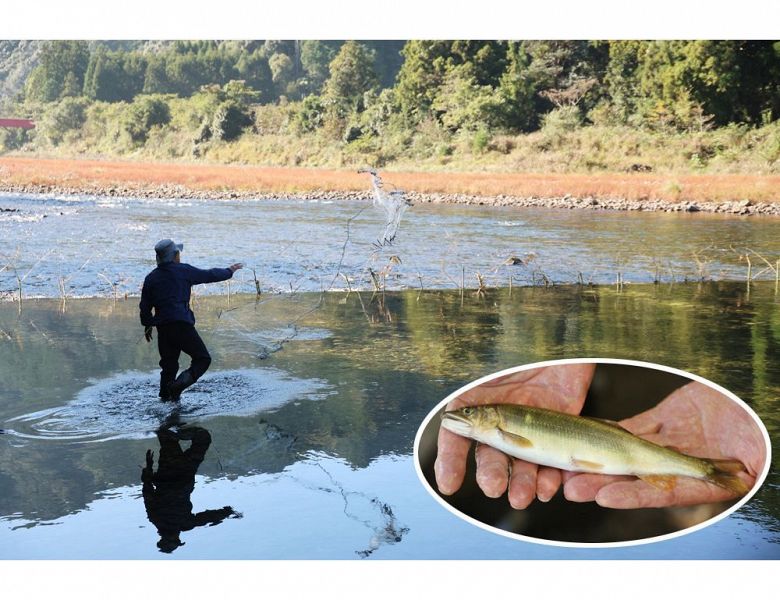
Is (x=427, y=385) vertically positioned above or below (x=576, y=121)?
below

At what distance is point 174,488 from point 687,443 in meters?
1.72

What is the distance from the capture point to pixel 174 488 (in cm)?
322

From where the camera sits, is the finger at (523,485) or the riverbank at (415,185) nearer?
the finger at (523,485)

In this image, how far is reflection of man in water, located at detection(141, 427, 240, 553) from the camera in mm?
2977

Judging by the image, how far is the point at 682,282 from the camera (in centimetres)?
486

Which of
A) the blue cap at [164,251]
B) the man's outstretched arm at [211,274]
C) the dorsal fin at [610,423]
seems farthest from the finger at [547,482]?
the blue cap at [164,251]

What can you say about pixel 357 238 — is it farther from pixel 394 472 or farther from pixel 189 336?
pixel 394 472

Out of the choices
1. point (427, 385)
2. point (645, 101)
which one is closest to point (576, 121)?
point (645, 101)

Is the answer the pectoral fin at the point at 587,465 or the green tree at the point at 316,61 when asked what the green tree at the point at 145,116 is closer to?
the green tree at the point at 316,61

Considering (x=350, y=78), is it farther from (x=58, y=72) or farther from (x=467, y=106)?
(x=58, y=72)

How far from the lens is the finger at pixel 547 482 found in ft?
10.2

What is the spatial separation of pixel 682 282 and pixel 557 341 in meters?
0.86

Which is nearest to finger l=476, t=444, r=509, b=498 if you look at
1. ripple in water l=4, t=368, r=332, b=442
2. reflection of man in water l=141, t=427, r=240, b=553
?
reflection of man in water l=141, t=427, r=240, b=553
